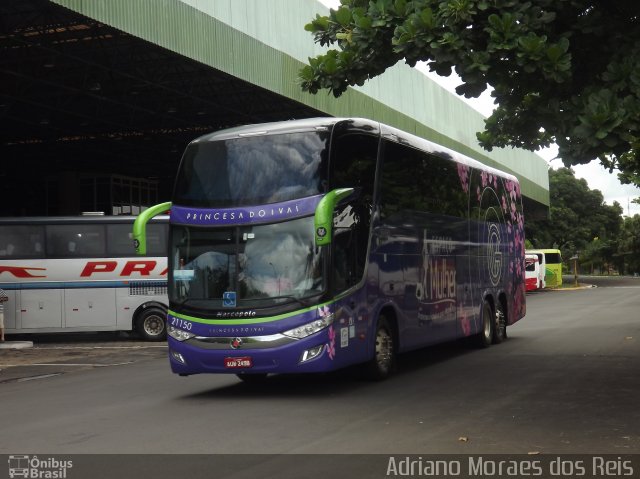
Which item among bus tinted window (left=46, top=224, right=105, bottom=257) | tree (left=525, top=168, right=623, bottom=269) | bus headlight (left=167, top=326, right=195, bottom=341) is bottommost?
bus headlight (left=167, top=326, right=195, bottom=341)

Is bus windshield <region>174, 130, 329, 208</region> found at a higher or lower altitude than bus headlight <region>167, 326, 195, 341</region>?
higher

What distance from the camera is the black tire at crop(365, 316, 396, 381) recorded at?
1305 cm

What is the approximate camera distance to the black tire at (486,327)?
721 inches

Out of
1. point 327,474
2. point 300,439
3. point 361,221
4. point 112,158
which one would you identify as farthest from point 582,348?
point 112,158

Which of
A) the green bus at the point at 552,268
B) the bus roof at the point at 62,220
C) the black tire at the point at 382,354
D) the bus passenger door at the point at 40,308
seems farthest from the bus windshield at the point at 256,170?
the green bus at the point at 552,268

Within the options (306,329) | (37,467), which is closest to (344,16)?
(306,329)

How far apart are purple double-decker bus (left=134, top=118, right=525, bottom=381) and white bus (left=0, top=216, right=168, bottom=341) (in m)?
11.3

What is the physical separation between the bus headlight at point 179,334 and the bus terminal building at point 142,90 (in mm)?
7468

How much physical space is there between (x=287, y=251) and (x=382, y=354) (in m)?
2.54

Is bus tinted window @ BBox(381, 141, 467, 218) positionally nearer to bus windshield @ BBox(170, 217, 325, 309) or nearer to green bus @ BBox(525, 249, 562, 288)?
bus windshield @ BBox(170, 217, 325, 309)

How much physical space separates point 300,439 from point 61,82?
20255mm

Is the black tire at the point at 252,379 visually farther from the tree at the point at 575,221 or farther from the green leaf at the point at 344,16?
the tree at the point at 575,221

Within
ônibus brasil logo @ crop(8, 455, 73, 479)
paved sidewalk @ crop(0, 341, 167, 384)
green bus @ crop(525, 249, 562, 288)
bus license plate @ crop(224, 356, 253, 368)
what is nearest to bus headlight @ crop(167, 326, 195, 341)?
bus license plate @ crop(224, 356, 253, 368)

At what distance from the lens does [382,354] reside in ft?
43.7
